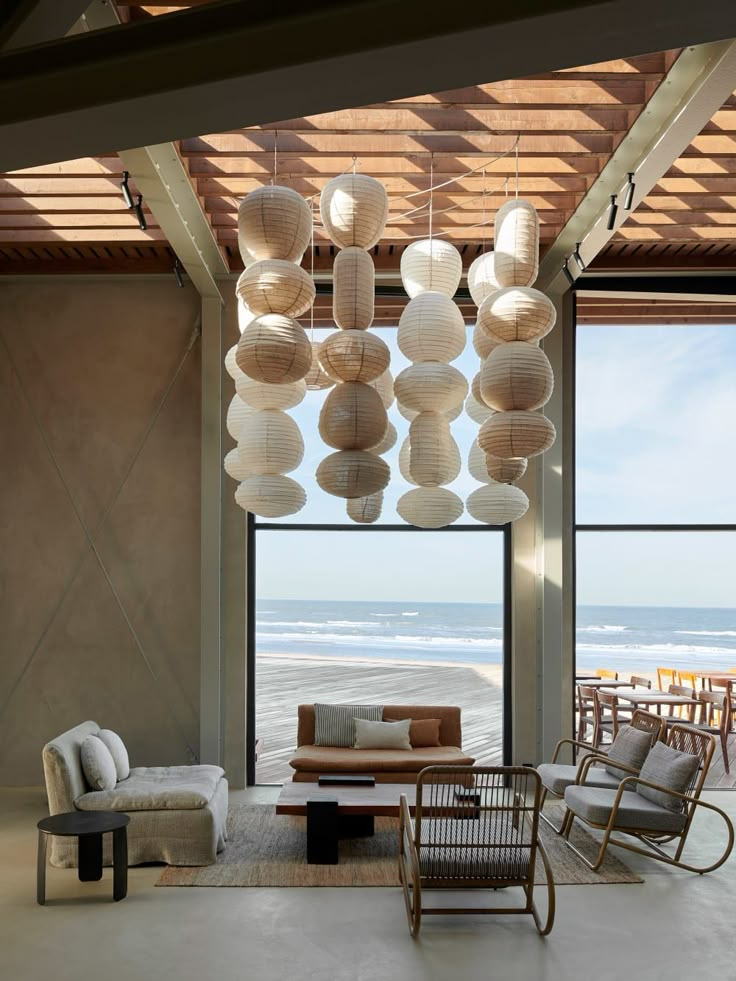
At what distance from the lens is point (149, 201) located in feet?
21.5

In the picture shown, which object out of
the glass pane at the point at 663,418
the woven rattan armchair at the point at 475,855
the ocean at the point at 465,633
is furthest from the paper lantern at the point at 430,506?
the ocean at the point at 465,633

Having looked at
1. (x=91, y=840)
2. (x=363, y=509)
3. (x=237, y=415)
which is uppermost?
(x=237, y=415)

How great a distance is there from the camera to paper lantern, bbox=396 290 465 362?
5.16 metres

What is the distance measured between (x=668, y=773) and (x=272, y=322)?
4.01 meters

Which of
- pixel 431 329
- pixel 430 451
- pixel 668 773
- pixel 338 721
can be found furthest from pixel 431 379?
pixel 338 721

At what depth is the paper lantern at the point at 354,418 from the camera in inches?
191

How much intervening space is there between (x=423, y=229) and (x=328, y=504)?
581 cm

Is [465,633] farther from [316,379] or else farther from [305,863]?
[316,379]

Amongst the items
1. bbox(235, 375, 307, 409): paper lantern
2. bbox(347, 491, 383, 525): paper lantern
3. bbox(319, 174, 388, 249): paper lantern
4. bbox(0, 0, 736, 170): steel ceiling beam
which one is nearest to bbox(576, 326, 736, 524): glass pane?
bbox(347, 491, 383, 525): paper lantern

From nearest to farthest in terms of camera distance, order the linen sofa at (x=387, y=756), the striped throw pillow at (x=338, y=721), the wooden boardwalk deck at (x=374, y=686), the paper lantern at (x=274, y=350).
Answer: the paper lantern at (x=274, y=350), the linen sofa at (x=387, y=756), the striped throw pillow at (x=338, y=721), the wooden boardwalk deck at (x=374, y=686)

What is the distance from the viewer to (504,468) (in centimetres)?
524

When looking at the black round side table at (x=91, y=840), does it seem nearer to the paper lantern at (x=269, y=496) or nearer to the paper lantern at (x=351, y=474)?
the paper lantern at (x=269, y=496)

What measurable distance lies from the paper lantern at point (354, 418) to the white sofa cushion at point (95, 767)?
2894mm

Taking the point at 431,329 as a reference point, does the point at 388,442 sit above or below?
below
